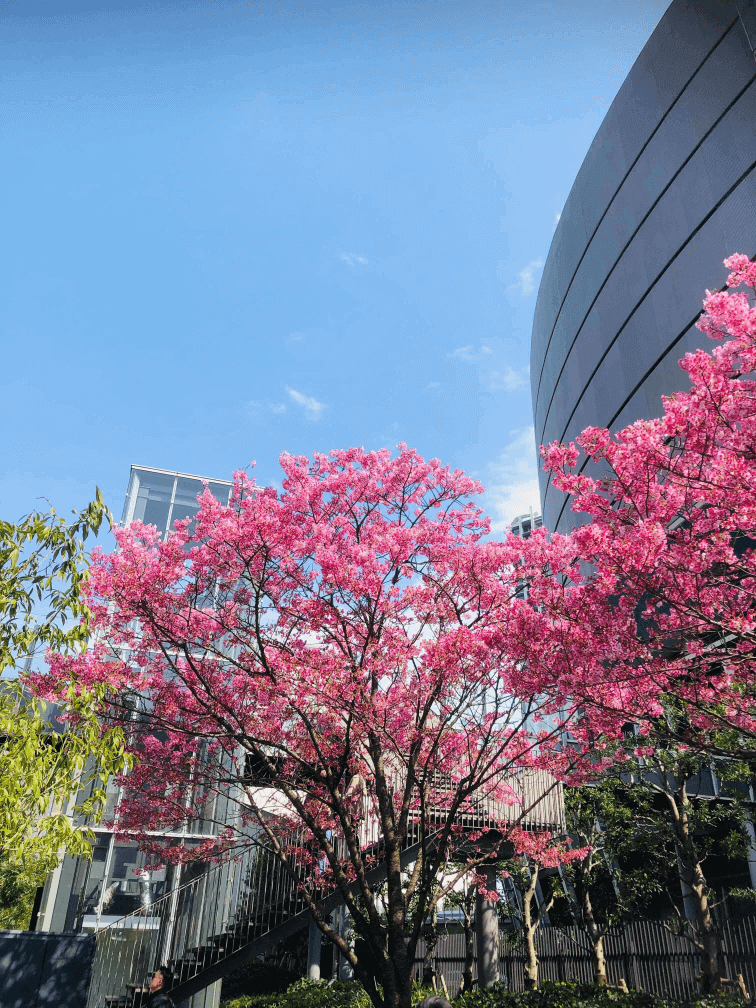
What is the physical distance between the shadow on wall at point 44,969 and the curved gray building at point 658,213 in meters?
13.5

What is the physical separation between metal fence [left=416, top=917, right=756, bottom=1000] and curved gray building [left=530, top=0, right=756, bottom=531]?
1010 centimetres

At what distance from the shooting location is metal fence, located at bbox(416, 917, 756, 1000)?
13.0 metres

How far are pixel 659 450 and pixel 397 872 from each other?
5499 mm

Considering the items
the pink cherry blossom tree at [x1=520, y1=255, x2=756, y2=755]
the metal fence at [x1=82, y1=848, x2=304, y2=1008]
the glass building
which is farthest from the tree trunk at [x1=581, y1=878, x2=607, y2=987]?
the pink cherry blossom tree at [x1=520, y1=255, x2=756, y2=755]

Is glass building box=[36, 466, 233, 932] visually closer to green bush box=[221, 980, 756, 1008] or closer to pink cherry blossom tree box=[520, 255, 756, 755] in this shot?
green bush box=[221, 980, 756, 1008]


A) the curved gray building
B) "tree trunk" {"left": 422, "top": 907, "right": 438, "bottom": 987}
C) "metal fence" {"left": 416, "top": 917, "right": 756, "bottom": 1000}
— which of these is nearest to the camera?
"metal fence" {"left": 416, "top": 917, "right": 756, "bottom": 1000}

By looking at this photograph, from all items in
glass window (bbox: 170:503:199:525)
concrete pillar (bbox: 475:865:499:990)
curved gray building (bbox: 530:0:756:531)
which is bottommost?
concrete pillar (bbox: 475:865:499:990)

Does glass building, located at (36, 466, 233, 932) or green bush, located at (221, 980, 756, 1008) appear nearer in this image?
green bush, located at (221, 980, 756, 1008)

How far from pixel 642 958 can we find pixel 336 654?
36.2ft

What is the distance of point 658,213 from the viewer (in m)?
15.9

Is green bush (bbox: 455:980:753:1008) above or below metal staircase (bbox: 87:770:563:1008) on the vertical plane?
below

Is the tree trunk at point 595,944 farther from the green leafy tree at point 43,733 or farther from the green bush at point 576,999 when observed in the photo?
the green leafy tree at point 43,733

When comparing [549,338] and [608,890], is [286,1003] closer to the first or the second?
[608,890]

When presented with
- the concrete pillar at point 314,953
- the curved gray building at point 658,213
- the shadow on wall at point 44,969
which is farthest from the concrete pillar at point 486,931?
the curved gray building at point 658,213
